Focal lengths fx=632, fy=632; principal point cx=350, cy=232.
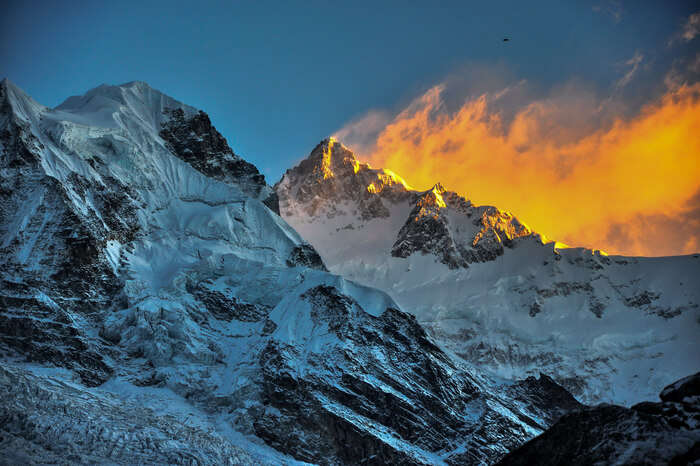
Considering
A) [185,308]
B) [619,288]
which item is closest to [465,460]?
[185,308]

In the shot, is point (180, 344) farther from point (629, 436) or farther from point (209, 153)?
point (629, 436)

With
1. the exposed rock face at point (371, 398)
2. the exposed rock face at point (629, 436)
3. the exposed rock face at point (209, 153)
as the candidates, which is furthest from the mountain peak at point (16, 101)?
the exposed rock face at point (629, 436)

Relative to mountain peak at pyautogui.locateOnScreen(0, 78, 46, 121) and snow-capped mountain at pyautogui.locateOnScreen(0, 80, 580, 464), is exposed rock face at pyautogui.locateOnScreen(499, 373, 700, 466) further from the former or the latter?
mountain peak at pyautogui.locateOnScreen(0, 78, 46, 121)

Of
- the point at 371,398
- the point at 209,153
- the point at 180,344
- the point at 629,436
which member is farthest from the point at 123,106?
the point at 629,436

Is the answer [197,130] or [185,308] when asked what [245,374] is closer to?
[185,308]

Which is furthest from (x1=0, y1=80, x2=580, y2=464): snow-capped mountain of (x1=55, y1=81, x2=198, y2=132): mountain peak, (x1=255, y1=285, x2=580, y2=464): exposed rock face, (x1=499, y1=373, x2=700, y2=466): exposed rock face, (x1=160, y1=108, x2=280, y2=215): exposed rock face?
(x1=499, y1=373, x2=700, y2=466): exposed rock face

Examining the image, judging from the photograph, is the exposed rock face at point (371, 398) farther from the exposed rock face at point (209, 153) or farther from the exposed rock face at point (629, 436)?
the exposed rock face at point (209, 153)
